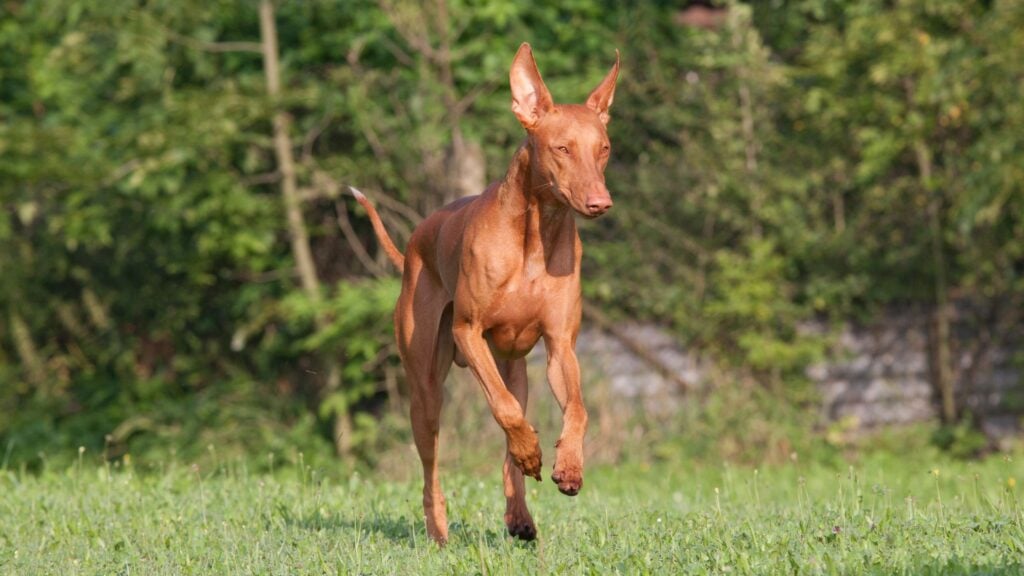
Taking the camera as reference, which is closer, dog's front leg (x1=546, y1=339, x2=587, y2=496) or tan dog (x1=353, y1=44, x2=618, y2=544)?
dog's front leg (x1=546, y1=339, x2=587, y2=496)

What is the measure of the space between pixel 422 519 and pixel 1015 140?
8.10m

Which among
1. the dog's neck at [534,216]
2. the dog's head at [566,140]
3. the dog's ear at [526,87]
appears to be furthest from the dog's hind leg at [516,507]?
the dog's ear at [526,87]

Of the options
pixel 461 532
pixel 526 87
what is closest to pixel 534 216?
pixel 526 87

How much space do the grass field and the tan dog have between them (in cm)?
44

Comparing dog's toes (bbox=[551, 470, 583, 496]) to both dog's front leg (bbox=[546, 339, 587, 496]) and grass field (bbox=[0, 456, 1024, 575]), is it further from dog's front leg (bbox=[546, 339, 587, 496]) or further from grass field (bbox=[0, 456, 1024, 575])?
grass field (bbox=[0, 456, 1024, 575])

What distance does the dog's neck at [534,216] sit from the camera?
602 cm

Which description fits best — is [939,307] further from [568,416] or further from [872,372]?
[568,416]

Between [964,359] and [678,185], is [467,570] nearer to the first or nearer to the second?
[678,185]

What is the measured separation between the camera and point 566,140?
18.7 ft

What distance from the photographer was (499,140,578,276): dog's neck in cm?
602

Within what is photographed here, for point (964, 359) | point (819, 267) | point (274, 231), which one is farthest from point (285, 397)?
point (964, 359)

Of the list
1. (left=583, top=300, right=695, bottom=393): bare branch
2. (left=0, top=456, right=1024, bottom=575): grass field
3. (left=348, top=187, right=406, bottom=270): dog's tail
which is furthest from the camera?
(left=583, top=300, right=695, bottom=393): bare branch

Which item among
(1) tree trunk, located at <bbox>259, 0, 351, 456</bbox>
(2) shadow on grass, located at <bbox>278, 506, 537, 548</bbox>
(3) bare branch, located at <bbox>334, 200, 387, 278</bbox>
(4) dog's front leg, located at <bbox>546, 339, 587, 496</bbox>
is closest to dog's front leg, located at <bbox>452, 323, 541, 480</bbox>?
(4) dog's front leg, located at <bbox>546, 339, 587, 496</bbox>

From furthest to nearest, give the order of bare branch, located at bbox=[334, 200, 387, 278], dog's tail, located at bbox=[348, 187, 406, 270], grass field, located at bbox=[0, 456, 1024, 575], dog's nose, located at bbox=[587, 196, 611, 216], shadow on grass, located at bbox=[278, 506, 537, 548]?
bare branch, located at bbox=[334, 200, 387, 278] → dog's tail, located at bbox=[348, 187, 406, 270] → shadow on grass, located at bbox=[278, 506, 537, 548] → grass field, located at bbox=[0, 456, 1024, 575] → dog's nose, located at bbox=[587, 196, 611, 216]
